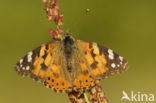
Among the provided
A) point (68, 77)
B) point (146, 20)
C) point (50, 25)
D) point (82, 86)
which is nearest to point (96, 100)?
point (82, 86)

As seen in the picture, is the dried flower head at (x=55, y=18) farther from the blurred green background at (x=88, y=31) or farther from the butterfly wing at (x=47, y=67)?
the blurred green background at (x=88, y=31)

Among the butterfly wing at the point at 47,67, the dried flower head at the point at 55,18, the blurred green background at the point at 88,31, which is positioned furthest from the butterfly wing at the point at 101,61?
the blurred green background at the point at 88,31

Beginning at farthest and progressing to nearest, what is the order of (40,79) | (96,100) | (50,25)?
(50,25)
(40,79)
(96,100)

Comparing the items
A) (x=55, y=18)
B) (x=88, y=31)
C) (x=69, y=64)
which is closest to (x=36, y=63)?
(x=69, y=64)

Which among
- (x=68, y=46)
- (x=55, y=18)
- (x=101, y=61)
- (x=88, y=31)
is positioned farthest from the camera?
(x=88, y=31)

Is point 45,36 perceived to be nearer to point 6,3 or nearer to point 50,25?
point 50,25

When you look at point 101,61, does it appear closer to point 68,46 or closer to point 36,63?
point 68,46

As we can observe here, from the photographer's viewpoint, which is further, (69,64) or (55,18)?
(69,64)
